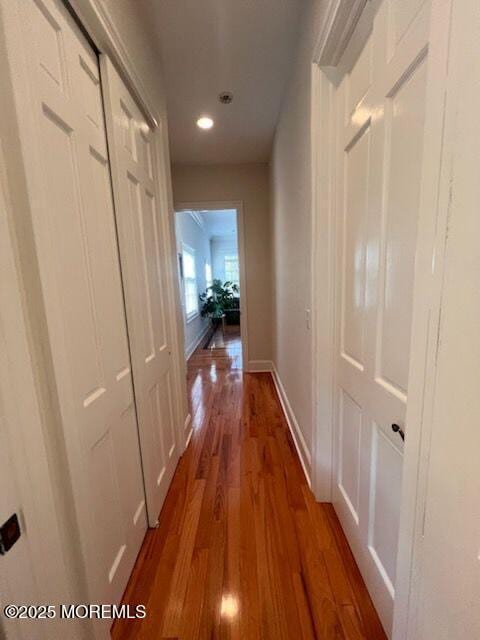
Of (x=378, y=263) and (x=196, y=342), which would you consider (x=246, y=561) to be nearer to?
(x=378, y=263)

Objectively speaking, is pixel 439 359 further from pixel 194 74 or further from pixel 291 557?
pixel 194 74

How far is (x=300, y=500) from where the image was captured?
1.67m

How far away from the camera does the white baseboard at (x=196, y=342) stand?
5174mm

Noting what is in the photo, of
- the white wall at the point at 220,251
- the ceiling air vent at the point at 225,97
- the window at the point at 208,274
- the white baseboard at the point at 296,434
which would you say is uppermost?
the ceiling air vent at the point at 225,97

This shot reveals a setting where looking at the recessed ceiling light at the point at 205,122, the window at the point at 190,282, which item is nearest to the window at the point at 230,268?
the window at the point at 190,282

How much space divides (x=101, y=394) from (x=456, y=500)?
1.11 m

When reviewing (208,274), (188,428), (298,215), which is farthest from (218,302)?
(298,215)

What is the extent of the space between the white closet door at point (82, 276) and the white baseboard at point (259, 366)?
2.81 meters

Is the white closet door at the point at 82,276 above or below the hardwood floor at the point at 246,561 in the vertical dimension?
above

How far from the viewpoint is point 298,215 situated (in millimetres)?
1919

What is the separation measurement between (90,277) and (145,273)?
0.53 metres

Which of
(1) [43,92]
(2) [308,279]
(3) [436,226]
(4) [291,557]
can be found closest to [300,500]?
(4) [291,557]

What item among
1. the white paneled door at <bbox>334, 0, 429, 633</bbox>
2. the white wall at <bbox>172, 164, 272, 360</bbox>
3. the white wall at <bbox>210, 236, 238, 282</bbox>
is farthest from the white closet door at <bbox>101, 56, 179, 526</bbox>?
the white wall at <bbox>210, 236, 238, 282</bbox>

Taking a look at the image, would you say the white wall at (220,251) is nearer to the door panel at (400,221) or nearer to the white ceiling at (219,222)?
the white ceiling at (219,222)
